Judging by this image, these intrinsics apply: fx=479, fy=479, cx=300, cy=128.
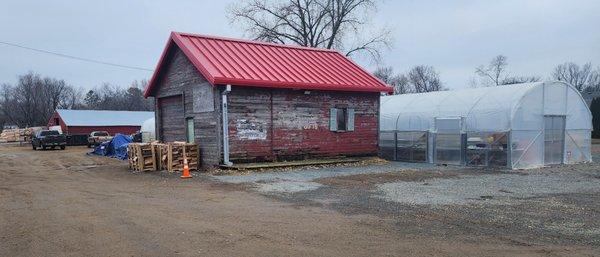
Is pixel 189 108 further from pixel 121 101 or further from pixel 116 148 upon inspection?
pixel 121 101

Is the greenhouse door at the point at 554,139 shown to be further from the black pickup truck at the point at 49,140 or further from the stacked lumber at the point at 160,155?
the black pickup truck at the point at 49,140

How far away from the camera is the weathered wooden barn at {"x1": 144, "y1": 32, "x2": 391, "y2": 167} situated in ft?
59.4

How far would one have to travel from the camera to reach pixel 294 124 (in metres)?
19.7

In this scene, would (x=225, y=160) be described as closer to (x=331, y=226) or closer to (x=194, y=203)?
(x=194, y=203)

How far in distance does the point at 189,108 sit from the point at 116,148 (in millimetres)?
12268

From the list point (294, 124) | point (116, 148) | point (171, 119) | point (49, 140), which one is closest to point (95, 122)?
point (49, 140)

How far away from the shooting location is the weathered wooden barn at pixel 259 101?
1809cm

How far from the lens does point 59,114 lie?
5625cm

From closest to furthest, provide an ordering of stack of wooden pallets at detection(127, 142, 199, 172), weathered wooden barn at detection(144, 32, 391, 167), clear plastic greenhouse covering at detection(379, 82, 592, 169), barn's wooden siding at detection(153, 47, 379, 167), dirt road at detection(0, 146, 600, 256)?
dirt road at detection(0, 146, 600, 256), weathered wooden barn at detection(144, 32, 391, 167), barn's wooden siding at detection(153, 47, 379, 167), stack of wooden pallets at detection(127, 142, 199, 172), clear plastic greenhouse covering at detection(379, 82, 592, 169)

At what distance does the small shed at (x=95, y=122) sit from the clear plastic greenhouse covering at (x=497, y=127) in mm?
42259

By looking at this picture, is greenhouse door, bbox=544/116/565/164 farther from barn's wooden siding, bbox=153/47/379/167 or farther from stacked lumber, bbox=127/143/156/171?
stacked lumber, bbox=127/143/156/171

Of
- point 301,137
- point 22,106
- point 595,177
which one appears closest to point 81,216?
point 301,137

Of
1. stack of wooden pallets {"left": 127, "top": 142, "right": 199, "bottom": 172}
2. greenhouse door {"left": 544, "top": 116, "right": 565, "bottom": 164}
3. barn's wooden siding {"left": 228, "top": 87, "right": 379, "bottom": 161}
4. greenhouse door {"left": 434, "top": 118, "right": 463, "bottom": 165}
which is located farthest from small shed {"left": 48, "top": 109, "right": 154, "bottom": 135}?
greenhouse door {"left": 544, "top": 116, "right": 565, "bottom": 164}

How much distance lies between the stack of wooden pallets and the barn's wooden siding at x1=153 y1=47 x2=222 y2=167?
0.51 m
